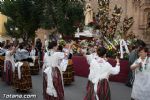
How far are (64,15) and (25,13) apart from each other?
22.3 ft

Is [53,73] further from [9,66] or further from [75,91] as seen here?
[9,66]

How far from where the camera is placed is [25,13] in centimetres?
3444

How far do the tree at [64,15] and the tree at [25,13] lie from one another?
11.7ft

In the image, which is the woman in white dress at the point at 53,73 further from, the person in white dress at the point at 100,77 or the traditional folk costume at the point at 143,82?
the traditional folk costume at the point at 143,82

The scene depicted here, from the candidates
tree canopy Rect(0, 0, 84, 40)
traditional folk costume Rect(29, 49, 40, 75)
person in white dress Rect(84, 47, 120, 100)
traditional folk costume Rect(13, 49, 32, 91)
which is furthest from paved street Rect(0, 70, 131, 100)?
tree canopy Rect(0, 0, 84, 40)

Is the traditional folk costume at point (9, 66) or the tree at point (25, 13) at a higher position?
the tree at point (25, 13)

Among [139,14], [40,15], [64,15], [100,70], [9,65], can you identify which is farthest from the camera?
[40,15]

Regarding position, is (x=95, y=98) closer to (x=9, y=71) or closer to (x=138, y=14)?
(x=9, y=71)

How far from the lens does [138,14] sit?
81.6 feet

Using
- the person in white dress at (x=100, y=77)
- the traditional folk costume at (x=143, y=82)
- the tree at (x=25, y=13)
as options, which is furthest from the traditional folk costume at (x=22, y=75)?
the tree at (x=25, y=13)

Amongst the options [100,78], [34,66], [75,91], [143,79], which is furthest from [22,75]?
[34,66]

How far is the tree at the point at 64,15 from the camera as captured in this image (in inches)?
1116

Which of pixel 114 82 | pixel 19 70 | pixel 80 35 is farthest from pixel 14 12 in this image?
pixel 19 70

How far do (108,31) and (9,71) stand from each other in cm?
779
